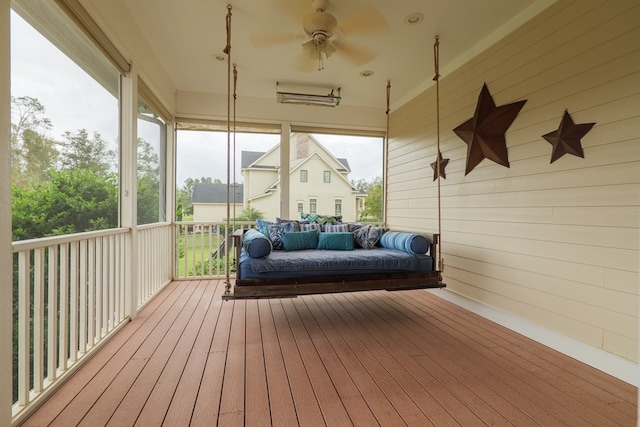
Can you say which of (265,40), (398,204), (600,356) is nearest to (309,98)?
(265,40)

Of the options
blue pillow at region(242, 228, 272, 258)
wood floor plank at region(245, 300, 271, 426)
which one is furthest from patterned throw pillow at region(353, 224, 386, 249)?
wood floor plank at region(245, 300, 271, 426)

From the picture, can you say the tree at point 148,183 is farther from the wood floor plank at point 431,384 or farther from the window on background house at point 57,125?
the wood floor plank at point 431,384

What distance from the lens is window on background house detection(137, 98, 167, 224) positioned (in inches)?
125

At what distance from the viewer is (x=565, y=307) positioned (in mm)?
2229

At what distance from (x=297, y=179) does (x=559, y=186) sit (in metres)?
3.18

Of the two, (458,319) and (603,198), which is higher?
(603,198)

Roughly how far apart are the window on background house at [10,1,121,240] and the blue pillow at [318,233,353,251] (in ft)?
6.43

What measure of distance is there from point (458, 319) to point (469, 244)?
78 centimetres

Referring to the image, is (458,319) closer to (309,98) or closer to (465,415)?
(465,415)

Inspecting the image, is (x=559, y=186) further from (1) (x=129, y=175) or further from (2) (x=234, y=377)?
(1) (x=129, y=175)

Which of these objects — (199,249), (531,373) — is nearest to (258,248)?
(531,373)

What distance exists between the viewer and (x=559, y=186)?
2258 millimetres

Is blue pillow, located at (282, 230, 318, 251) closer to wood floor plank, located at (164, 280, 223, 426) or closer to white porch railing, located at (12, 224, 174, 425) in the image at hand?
wood floor plank, located at (164, 280, 223, 426)

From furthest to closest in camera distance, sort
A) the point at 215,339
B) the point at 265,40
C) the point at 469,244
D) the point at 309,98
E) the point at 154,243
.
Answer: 1. the point at 309,98
2. the point at 154,243
3. the point at 469,244
4. the point at 265,40
5. the point at 215,339
